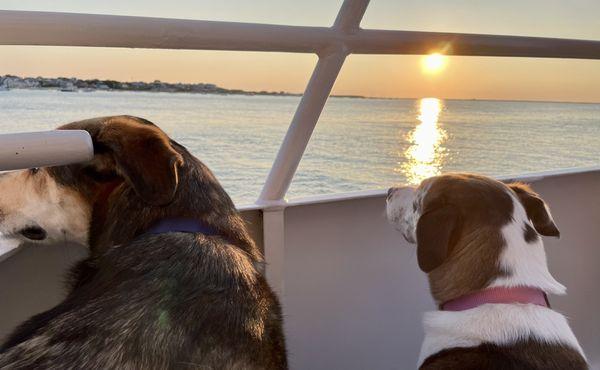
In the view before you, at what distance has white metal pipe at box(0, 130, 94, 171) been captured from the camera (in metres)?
1.02

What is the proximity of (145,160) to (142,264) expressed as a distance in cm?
27

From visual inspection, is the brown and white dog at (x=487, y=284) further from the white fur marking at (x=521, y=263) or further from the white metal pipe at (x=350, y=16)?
the white metal pipe at (x=350, y=16)

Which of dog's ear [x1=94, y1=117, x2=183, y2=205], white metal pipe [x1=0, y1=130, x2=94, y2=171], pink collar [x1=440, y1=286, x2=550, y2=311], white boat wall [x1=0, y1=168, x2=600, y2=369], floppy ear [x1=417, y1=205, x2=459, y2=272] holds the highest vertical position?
white metal pipe [x1=0, y1=130, x2=94, y2=171]

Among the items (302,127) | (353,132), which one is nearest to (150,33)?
(302,127)

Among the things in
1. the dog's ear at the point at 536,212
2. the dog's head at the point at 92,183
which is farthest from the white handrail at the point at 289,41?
the dog's ear at the point at 536,212

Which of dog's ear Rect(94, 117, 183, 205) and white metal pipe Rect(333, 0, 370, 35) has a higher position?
white metal pipe Rect(333, 0, 370, 35)

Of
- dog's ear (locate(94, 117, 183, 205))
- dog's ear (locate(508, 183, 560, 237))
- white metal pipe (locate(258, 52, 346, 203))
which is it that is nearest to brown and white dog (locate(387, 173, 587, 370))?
dog's ear (locate(508, 183, 560, 237))

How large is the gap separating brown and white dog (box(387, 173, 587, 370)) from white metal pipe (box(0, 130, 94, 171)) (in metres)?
1.43

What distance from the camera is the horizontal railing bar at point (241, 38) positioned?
180cm

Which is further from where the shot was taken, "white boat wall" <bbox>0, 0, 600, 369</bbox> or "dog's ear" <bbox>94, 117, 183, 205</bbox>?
"white boat wall" <bbox>0, 0, 600, 369</bbox>

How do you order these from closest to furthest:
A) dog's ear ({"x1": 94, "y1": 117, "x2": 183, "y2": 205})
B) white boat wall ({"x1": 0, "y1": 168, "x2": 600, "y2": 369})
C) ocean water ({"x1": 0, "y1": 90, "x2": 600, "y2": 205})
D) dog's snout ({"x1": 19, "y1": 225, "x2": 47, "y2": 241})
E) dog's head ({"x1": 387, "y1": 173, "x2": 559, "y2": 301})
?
dog's ear ({"x1": 94, "y1": 117, "x2": 183, "y2": 205}) < dog's snout ({"x1": 19, "y1": 225, "x2": 47, "y2": 241}) < dog's head ({"x1": 387, "y1": 173, "x2": 559, "y2": 301}) < ocean water ({"x1": 0, "y1": 90, "x2": 600, "y2": 205}) < white boat wall ({"x1": 0, "y1": 168, "x2": 600, "y2": 369})

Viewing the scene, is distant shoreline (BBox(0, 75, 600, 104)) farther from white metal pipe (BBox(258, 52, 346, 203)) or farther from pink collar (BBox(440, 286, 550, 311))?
pink collar (BBox(440, 286, 550, 311))

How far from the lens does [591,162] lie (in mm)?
3998

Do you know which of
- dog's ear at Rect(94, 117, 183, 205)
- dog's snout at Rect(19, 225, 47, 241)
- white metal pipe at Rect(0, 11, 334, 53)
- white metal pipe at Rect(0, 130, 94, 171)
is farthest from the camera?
dog's snout at Rect(19, 225, 47, 241)
